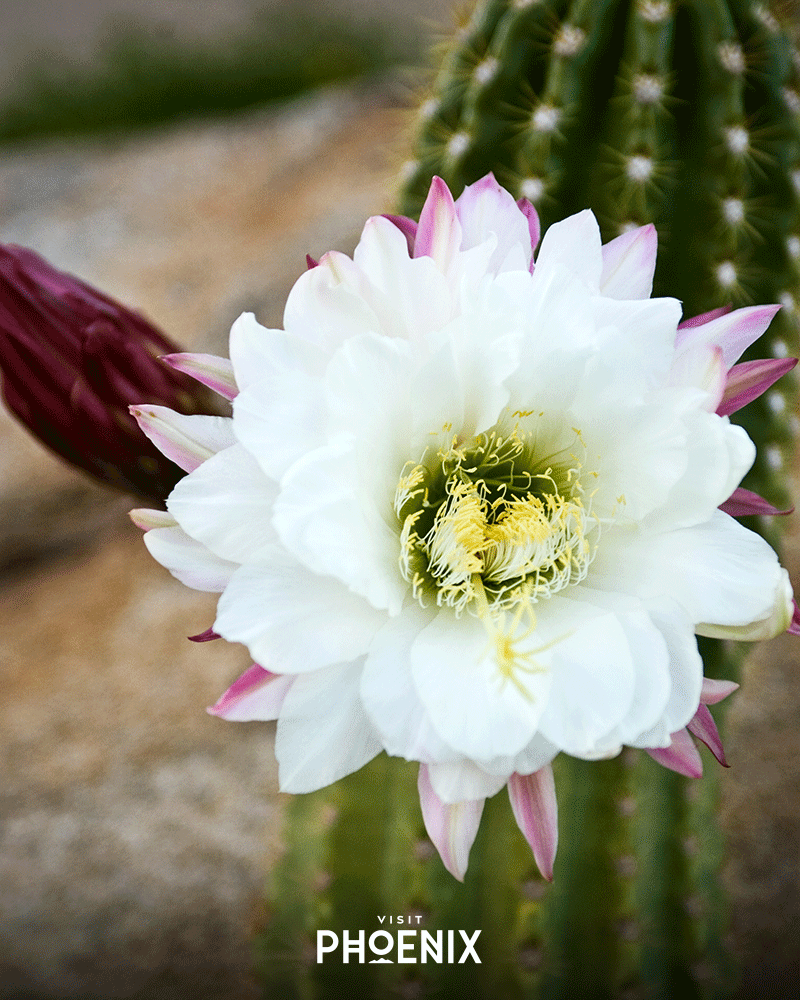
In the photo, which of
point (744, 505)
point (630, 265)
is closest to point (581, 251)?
point (630, 265)

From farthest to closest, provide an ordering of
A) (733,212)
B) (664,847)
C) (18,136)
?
(18,136), (664,847), (733,212)

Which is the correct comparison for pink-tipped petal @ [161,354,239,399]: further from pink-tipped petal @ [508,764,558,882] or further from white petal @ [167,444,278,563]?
pink-tipped petal @ [508,764,558,882]

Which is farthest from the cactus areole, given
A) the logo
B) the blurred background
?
the logo

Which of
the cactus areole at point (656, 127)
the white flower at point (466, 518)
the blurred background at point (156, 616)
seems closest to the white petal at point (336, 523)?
the white flower at point (466, 518)

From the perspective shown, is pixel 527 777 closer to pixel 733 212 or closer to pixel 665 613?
pixel 665 613

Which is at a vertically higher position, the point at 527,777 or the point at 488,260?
the point at 488,260

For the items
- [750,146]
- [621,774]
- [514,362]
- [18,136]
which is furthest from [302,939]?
[18,136]

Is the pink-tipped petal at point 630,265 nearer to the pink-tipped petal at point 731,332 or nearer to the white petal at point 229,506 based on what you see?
the pink-tipped petal at point 731,332
